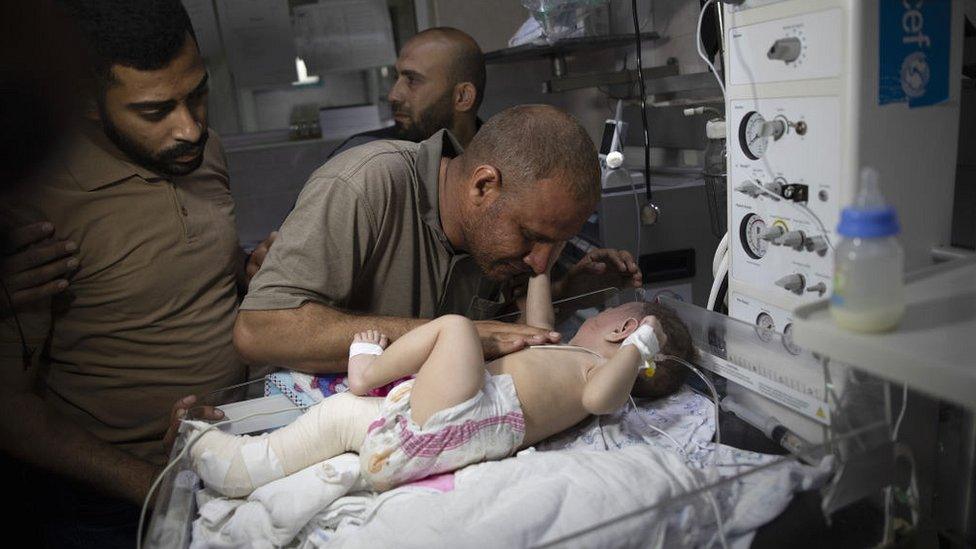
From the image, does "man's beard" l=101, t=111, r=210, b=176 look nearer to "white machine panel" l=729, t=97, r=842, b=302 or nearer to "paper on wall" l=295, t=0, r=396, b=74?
"white machine panel" l=729, t=97, r=842, b=302

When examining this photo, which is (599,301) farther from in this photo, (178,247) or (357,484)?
(178,247)

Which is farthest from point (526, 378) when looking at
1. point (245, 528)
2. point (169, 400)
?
point (169, 400)

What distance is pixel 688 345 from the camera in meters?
1.40

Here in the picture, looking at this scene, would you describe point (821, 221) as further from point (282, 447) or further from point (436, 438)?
point (282, 447)

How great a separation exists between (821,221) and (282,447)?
904 mm

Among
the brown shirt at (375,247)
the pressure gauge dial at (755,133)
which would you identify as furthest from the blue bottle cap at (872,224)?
the brown shirt at (375,247)

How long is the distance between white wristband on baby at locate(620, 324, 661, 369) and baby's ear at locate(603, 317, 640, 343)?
166mm

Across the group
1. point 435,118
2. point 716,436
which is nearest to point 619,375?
point 716,436

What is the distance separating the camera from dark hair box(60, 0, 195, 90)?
4.99 ft

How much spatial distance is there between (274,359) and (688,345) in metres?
0.81

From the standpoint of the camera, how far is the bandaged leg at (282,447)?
111 centimetres

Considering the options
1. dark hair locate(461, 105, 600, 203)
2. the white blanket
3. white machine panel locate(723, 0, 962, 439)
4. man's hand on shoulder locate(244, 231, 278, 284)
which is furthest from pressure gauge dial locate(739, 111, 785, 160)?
man's hand on shoulder locate(244, 231, 278, 284)

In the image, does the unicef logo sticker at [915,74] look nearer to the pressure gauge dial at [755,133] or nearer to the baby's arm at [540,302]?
the pressure gauge dial at [755,133]

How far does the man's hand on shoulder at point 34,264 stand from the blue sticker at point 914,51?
1.50 metres
